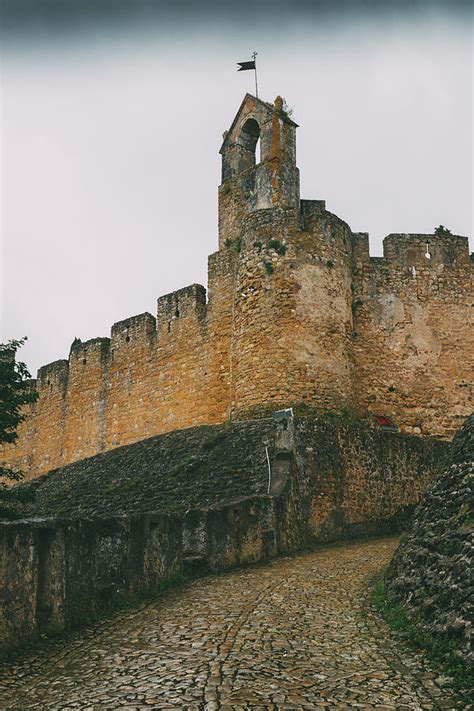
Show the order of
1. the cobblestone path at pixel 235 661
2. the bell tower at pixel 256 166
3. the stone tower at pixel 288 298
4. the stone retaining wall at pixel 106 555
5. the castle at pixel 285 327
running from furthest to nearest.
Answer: the bell tower at pixel 256 166, the castle at pixel 285 327, the stone tower at pixel 288 298, the stone retaining wall at pixel 106 555, the cobblestone path at pixel 235 661

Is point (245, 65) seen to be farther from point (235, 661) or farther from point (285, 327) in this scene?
point (235, 661)

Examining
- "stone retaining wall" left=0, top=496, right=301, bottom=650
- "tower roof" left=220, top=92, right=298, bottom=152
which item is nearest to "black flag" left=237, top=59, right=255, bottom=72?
"tower roof" left=220, top=92, right=298, bottom=152

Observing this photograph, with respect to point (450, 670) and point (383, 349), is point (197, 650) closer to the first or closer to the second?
point (450, 670)

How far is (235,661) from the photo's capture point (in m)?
7.45

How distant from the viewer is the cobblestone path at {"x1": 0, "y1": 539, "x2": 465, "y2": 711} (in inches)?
256

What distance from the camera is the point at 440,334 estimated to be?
22.9m

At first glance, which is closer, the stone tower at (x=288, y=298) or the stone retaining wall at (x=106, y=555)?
the stone retaining wall at (x=106, y=555)

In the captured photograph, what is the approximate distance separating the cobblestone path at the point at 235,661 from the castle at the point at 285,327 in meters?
9.43

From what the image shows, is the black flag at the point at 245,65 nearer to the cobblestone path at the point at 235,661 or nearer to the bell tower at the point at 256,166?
the bell tower at the point at 256,166

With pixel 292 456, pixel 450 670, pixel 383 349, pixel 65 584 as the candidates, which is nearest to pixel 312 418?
pixel 292 456

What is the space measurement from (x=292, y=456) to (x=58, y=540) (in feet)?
25.6

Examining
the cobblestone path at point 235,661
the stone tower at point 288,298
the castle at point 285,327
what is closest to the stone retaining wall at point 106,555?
the cobblestone path at point 235,661

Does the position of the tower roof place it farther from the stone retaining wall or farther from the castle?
the stone retaining wall

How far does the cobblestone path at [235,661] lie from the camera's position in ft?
21.3
